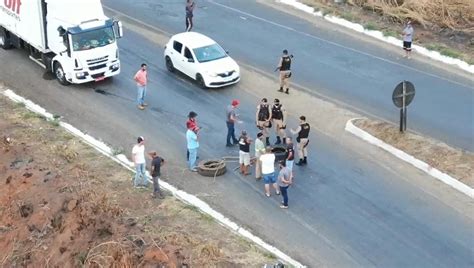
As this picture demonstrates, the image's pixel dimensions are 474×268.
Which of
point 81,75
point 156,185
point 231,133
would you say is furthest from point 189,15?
point 156,185

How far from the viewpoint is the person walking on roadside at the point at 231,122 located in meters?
23.0

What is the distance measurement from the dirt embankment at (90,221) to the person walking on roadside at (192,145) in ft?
5.77

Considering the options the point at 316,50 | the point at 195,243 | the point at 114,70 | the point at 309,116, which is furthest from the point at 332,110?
the point at 195,243

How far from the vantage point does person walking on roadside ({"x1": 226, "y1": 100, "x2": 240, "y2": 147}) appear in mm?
23000

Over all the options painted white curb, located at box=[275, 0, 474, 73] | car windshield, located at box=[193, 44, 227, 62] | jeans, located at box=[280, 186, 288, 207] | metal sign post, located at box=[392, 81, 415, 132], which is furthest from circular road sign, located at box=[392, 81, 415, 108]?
painted white curb, located at box=[275, 0, 474, 73]

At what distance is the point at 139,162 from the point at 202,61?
8118mm

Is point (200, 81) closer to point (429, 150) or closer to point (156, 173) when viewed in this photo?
point (156, 173)

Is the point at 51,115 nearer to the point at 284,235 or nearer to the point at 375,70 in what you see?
the point at 284,235

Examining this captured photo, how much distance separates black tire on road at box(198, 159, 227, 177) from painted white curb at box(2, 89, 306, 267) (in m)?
1.03

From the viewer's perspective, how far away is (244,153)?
21656 millimetres

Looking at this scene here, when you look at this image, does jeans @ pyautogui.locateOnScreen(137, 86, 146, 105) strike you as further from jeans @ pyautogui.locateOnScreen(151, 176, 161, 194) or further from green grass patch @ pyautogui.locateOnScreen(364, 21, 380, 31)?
green grass patch @ pyautogui.locateOnScreen(364, 21, 380, 31)

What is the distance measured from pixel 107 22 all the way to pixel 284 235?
38.6ft

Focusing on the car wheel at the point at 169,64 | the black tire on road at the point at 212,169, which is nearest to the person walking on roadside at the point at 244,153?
the black tire on road at the point at 212,169

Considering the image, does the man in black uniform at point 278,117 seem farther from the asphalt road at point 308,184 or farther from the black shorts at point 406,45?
the black shorts at point 406,45
